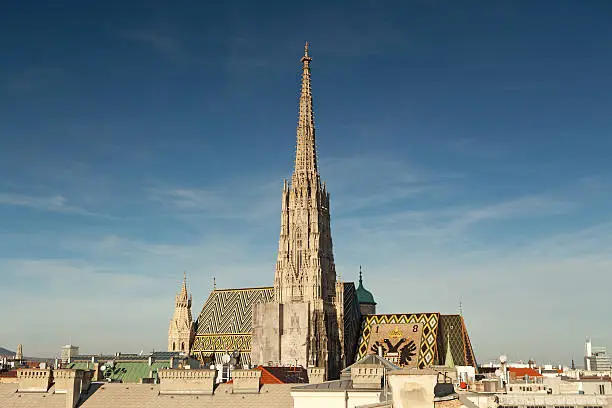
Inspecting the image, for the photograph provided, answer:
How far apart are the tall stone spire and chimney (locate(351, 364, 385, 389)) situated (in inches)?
2846

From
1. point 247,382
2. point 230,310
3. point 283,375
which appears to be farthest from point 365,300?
point 247,382

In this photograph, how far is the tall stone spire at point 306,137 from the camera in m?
128

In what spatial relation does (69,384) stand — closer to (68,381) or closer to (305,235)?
(68,381)

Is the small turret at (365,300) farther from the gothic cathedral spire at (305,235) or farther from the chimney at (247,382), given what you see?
the chimney at (247,382)

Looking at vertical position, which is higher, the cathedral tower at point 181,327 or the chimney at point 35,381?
the cathedral tower at point 181,327

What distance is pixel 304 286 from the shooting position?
122m

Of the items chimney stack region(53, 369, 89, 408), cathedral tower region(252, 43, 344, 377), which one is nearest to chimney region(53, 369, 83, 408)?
chimney stack region(53, 369, 89, 408)

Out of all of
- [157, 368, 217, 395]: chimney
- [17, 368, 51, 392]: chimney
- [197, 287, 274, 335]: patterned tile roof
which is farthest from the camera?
[197, 287, 274, 335]: patterned tile roof

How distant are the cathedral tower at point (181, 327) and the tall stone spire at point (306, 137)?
32.8 metres

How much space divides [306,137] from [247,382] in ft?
246

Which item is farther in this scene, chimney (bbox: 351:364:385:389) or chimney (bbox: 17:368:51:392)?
chimney (bbox: 17:368:51:392)

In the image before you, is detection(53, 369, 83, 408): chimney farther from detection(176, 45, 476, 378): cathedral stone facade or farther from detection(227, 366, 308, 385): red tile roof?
detection(176, 45, 476, 378): cathedral stone facade

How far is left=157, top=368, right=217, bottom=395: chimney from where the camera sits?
58.2 m

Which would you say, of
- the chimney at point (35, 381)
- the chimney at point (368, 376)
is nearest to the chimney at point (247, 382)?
the chimney at point (368, 376)
